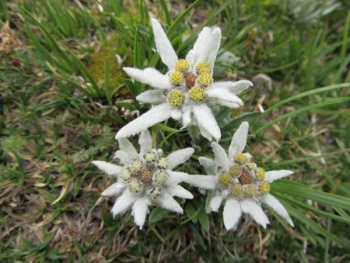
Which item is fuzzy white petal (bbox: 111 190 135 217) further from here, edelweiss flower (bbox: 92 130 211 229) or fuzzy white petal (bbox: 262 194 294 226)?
fuzzy white petal (bbox: 262 194 294 226)

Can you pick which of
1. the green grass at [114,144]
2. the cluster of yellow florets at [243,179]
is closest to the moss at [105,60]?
the green grass at [114,144]

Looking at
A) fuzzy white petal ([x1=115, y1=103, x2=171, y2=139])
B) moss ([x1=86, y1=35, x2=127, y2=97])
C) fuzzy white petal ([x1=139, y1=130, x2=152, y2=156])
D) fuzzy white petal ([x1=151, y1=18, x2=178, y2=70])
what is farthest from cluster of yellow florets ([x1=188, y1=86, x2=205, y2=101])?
moss ([x1=86, y1=35, x2=127, y2=97])

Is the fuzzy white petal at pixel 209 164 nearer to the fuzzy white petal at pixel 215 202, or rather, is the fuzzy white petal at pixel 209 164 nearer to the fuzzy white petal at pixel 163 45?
the fuzzy white petal at pixel 215 202

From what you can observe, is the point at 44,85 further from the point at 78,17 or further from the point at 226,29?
the point at 226,29

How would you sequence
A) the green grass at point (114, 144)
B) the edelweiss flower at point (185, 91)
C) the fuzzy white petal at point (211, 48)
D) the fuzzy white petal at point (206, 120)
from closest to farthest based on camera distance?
1. the fuzzy white petal at point (206, 120)
2. the edelweiss flower at point (185, 91)
3. the fuzzy white petal at point (211, 48)
4. the green grass at point (114, 144)

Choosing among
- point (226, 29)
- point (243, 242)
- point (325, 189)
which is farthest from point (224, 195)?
point (226, 29)

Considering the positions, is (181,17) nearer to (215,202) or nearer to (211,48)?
(211,48)
